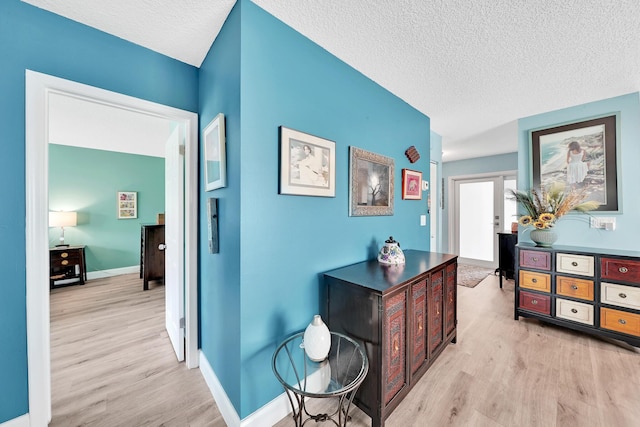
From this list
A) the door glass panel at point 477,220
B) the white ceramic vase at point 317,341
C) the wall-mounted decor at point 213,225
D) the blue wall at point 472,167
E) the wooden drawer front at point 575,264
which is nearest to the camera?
the white ceramic vase at point 317,341

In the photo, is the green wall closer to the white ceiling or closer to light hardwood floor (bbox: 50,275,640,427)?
light hardwood floor (bbox: 50,275,640,427)

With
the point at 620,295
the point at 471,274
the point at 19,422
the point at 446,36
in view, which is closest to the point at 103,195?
the point at 19,422

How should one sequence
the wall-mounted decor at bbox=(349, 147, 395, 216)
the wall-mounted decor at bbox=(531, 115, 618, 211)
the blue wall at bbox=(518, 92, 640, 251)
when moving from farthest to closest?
the wall-mounted decor at bbox=(531, 115, 618, 211), the blue wall at bbox=(518, 92, 640, 251), the wall-mounted decor at bbox=(349, 147, 395, 216)

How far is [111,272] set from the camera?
4.36m

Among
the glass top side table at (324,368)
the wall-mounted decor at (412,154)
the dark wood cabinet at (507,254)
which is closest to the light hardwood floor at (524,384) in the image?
the glass top side table at (324,368)

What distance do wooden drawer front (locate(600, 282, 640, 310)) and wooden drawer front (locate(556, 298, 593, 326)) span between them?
15cm

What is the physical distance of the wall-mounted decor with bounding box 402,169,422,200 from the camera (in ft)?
8.16

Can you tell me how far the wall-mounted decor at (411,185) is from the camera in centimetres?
249

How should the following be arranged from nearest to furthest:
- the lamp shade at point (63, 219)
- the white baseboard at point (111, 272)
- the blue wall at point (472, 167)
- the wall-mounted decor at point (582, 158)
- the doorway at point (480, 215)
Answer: the wall-mounted decor at point (582, 158) → the lamp shade at point (63, 219) → the white baseboard at point (111, 272) → the blue wall at point (472, 167) → the doorway at point (480, 215)

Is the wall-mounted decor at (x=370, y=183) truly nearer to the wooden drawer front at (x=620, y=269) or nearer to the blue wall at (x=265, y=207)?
the blue wall at (x=265, y=207)

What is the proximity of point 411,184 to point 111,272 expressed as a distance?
17.7 ft

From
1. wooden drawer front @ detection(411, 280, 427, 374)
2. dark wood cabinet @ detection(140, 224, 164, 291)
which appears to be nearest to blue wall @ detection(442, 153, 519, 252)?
wooden drawer front @ detection(411, 280, 427, 374)

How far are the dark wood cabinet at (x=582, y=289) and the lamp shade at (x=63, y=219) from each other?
6.45 meters

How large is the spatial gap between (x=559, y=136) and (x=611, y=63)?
1044mm
